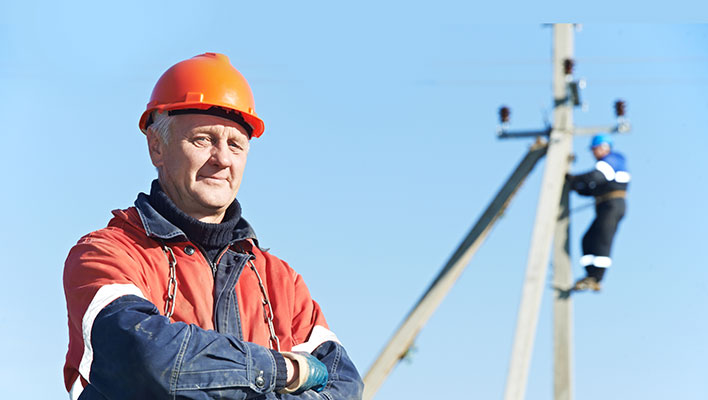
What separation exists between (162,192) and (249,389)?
632mm

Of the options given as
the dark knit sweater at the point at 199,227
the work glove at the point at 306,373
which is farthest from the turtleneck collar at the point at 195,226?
the work glove at the point at 306,373

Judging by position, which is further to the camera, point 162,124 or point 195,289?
point 162,124

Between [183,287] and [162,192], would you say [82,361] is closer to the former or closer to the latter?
[183,287]

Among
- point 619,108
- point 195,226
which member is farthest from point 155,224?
point 619,108

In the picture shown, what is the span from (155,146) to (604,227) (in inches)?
336

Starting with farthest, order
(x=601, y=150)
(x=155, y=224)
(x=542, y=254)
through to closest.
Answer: (x=601, y=150)
(x=542, y=254)
(x=155, y=224)

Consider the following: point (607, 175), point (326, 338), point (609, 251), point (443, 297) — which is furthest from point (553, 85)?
point (326, 338)

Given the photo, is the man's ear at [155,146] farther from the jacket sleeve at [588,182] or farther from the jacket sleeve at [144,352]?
the jacket sleeve at [588,182]

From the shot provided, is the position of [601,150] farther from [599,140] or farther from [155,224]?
[155,224]

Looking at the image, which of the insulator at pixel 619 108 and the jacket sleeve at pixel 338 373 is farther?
the insulator at pixel 619 108

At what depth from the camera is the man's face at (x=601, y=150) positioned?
33.9ft

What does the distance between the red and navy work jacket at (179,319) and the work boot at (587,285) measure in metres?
7.83

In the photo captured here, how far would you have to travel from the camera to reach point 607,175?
1009 cm

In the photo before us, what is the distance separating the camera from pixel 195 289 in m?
2.21
